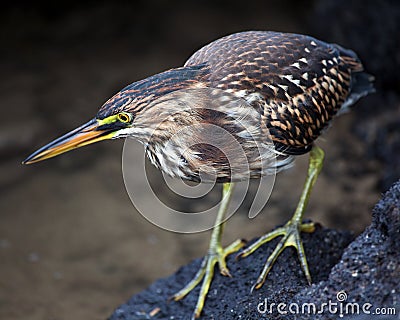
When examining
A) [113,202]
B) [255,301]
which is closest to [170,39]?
[113,202]

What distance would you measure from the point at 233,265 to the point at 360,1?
10.4 feet

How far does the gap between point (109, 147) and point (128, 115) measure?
3.78m

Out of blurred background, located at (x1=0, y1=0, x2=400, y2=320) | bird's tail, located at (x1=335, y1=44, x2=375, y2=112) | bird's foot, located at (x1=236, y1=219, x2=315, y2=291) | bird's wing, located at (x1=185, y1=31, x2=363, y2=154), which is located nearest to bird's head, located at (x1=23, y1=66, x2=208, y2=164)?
bird's wing, located at (x1=185, y1=31, x2=363, y2=154)

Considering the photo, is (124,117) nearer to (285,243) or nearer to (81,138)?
(81,138)

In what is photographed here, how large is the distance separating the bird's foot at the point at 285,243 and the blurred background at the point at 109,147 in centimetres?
196

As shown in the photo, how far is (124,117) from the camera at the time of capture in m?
2.96

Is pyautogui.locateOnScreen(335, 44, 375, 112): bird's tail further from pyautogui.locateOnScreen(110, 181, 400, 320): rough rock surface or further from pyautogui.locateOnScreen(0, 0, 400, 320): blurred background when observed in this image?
pyautogui.locateOnScreen(0, 0, 400, 320): blurred background

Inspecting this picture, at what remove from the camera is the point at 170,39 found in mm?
7715

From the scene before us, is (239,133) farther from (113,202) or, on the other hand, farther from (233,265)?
(113,202)

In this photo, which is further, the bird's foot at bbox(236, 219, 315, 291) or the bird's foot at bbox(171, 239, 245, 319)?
the bird's foot at bbox(171, 239, 245, 319)

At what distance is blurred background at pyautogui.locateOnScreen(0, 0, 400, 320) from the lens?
5438 mm

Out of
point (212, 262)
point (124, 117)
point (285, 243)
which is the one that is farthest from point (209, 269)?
point (124, 117)

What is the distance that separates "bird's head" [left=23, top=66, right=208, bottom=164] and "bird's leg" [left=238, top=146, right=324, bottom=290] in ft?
2.99

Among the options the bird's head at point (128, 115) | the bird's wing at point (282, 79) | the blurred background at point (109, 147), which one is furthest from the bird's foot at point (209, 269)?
the blurred background at point (109, 147)
